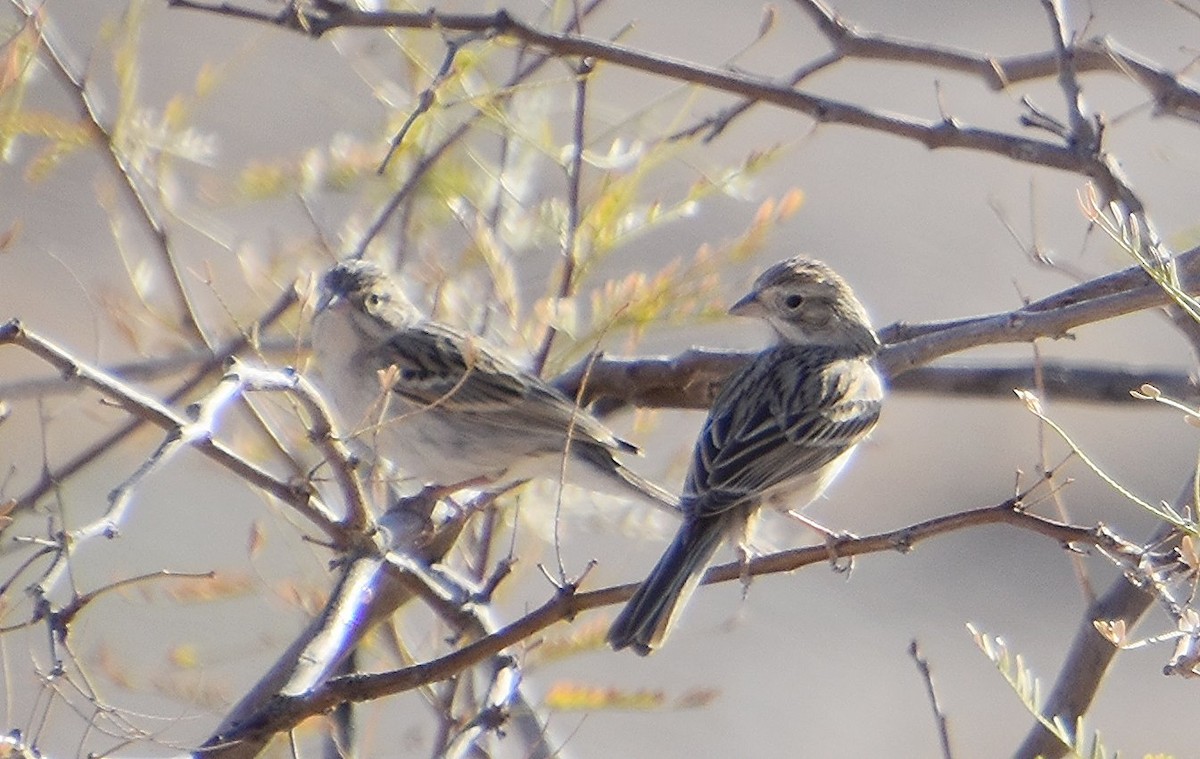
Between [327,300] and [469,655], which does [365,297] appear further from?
[469,655]

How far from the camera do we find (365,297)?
6.25 m

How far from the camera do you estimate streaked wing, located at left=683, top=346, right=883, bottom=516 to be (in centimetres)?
531

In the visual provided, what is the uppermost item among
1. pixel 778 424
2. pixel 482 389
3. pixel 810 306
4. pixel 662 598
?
pixel 810 306

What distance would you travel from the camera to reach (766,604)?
1102 cm

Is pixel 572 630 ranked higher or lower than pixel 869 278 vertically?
lower

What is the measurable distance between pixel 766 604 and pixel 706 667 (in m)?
0.90

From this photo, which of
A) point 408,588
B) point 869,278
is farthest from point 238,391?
point 869,278

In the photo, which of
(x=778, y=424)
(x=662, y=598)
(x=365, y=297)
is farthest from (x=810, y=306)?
(x=662, y=598)

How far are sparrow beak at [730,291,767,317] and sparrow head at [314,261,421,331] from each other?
1.25 m

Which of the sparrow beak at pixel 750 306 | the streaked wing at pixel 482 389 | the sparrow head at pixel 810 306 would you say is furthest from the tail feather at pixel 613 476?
the sparrow head at pixel 810 306

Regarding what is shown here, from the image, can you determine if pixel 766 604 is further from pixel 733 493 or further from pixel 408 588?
pixel 408 588

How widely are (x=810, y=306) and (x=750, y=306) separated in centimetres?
34

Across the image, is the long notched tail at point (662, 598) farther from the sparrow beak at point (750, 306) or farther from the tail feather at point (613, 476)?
the sparrow beak at point (750, 306)

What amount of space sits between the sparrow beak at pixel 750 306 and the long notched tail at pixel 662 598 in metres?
1.35
